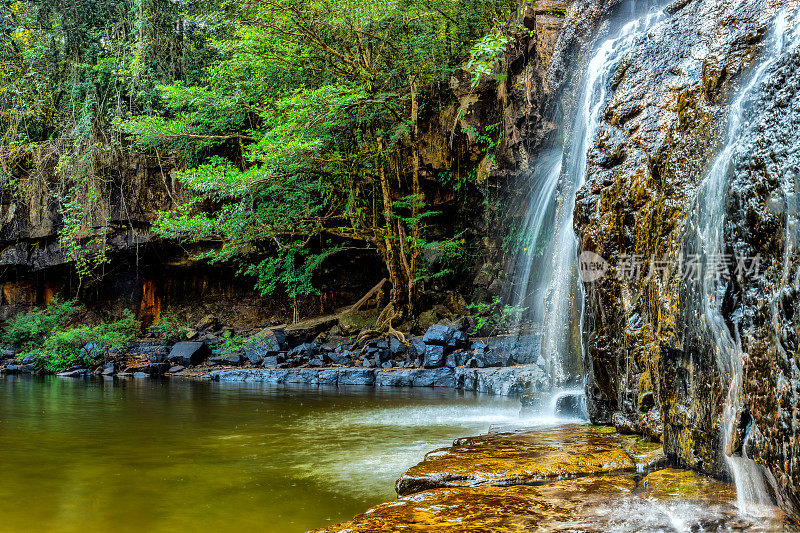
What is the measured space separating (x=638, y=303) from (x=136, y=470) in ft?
12.5

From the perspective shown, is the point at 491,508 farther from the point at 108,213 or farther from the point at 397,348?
the point at 108,213

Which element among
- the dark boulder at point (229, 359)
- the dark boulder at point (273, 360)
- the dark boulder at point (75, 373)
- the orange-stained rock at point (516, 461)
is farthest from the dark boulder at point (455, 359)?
the dark boulder at point (75, 373)

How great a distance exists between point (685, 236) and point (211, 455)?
12.6ft

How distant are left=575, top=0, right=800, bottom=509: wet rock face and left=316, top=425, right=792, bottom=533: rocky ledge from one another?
0.87ft

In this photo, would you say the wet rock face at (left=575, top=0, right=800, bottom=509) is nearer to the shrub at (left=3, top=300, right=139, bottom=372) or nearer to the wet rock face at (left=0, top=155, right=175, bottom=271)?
the shrub at (left=3, top=300, right=139, bottom=372)

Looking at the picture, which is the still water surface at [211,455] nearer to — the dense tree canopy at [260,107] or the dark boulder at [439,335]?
the dark boulder at [439,335]

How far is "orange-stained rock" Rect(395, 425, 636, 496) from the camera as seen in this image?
3.06 m

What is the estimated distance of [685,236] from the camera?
321 centimetres

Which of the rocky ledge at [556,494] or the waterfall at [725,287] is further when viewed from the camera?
the waterfall at [725,287]

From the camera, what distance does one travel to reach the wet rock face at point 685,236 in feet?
7.86

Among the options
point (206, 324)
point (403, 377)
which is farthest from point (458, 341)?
point (206, 324)

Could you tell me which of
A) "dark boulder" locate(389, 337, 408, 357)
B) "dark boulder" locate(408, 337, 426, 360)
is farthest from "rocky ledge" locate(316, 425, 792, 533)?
"dark boulder" locate(389, 337, 408, 357)

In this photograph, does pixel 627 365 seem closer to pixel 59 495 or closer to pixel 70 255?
pixel 59 495

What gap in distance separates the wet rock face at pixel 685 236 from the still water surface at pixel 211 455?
1757 millimetres
